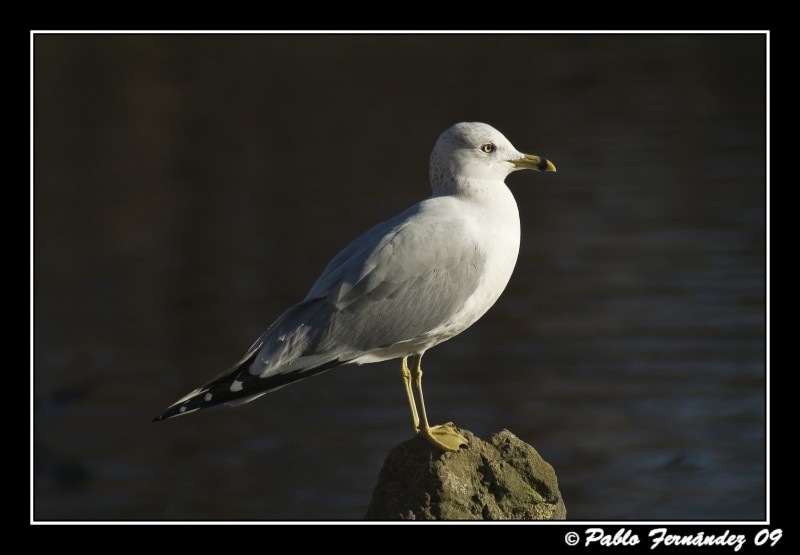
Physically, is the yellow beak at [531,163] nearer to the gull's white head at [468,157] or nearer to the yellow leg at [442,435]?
the gull's white head at [468,157]

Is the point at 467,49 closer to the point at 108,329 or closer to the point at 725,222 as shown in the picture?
the point at 725,222

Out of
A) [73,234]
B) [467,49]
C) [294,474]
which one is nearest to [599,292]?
[294,474]

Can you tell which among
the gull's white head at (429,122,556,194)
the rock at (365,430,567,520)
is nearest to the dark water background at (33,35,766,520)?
the rock at (365,430,567,520)

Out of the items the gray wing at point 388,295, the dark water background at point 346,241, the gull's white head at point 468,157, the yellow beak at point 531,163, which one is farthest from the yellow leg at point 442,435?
the dark water background at point 346,241

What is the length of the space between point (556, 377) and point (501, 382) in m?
0.63

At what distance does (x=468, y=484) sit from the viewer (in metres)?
6.03

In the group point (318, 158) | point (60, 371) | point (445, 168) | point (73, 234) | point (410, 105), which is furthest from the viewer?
point (410, 105)

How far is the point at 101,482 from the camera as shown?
36.5ft

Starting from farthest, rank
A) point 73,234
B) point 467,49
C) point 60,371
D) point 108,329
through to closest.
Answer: point 467,49, point 73,234, point 108,329, point 60,371

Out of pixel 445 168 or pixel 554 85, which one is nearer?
pixel 445 168

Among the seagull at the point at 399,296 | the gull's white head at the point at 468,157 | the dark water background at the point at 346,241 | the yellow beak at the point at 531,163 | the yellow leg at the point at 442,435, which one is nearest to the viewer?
the yellow leg at the point at 442,435

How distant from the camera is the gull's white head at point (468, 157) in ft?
21.2

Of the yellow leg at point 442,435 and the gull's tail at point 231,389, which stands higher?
the gull's tail at point 231,389

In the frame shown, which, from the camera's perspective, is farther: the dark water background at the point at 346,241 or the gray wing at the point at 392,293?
the dark water background at the point at 346,241
